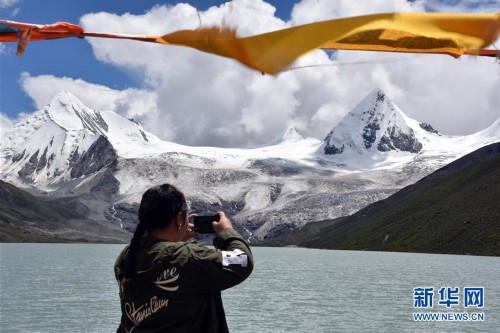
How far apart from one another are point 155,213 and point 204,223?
0.51 metres

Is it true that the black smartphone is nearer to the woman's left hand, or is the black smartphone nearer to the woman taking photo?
the woman's left hand

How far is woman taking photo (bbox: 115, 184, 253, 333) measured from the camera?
179 inches

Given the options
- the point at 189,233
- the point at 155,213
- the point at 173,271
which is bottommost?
the point at 173,271

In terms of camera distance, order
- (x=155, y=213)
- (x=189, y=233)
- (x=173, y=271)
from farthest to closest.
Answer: (x=189, y=233) < (x=155, y=213) < (x=173, y=271)

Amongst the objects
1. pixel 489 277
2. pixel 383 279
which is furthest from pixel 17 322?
pixel 489 277

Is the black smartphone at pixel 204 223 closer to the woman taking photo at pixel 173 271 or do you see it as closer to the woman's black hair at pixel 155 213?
the woman taking photo at pixel 173 271

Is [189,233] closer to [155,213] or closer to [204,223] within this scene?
[204,223]

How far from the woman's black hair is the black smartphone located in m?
0.31

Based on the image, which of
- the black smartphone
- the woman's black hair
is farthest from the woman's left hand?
the woman's black hair

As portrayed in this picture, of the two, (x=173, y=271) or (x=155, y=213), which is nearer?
(x=173, y=271)

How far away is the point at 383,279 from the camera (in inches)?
3371

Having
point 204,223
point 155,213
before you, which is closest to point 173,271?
point 155,213

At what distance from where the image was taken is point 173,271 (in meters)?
4.56

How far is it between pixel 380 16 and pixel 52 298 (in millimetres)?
55592
